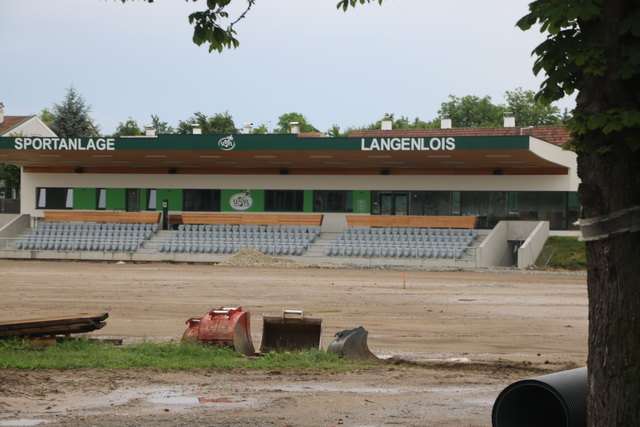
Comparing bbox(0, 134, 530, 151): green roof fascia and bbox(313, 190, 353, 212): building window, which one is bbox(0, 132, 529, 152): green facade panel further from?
bbox(313, 190, 353, 212): building window

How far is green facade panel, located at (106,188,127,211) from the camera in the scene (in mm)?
53219

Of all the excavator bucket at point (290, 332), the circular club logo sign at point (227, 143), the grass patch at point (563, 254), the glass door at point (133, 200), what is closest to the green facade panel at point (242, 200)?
the glass door at point (133, 200)

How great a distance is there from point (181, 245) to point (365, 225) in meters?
9.90

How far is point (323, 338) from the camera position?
18.4 m

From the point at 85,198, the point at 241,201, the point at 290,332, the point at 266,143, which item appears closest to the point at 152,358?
the point at 290,332

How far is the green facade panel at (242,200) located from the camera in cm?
5109

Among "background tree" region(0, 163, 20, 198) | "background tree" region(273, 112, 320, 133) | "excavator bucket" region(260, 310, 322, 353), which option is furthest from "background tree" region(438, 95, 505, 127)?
"excavator bucket" region(260, 310, 322, 353)

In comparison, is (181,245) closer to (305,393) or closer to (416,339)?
(416,339)

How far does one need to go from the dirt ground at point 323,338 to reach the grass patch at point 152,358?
1.25 feet

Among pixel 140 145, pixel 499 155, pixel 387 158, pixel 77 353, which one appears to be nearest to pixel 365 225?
pixel 387 158

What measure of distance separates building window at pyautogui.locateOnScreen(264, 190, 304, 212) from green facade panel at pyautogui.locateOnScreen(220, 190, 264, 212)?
35cm

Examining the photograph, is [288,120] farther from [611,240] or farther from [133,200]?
[611,240]

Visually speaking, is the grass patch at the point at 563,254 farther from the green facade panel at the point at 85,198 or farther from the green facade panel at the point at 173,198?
the green facade panel at the point at 85,198

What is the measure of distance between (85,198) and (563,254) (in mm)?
27917
